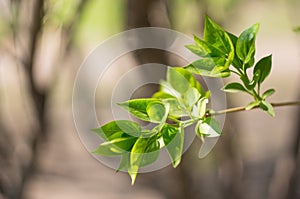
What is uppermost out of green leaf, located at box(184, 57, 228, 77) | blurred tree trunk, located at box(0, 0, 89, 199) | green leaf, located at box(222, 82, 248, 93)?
green leaf, located at box(184, 57, 228, 77)

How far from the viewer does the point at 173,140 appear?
39 cm

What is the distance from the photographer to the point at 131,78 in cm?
152

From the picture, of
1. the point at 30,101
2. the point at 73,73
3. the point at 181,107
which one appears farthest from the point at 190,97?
the point at 73,73

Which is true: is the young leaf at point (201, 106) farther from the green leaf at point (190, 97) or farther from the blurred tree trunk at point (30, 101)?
the blurred tree trunk at point (30, 101)

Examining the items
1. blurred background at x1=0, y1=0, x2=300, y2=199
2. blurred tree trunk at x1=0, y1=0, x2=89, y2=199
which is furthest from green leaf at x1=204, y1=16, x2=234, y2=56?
blurred tree trunk at x1=0, y1=0, x2=89, y2=199

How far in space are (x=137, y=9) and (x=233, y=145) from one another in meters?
0.49

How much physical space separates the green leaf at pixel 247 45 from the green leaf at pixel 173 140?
8 centimetres

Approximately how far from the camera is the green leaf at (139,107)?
1.32 ft

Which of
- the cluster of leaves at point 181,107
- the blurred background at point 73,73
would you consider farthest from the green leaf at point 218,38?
the blurred background at point 73,73

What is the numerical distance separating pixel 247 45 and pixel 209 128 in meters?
0.07

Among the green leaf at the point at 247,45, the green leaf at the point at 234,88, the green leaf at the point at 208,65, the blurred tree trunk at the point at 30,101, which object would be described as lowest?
the blurred tree trunk at the point at 30,101

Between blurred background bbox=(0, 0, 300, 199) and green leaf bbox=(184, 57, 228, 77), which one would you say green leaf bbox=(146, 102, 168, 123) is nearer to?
green leaf bbox=(184, 57, 228, 77)

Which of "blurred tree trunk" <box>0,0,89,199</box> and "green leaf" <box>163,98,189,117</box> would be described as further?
"blurred tree trunk" <box>0,0,89,199</box>

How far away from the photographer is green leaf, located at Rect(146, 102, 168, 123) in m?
0.40
